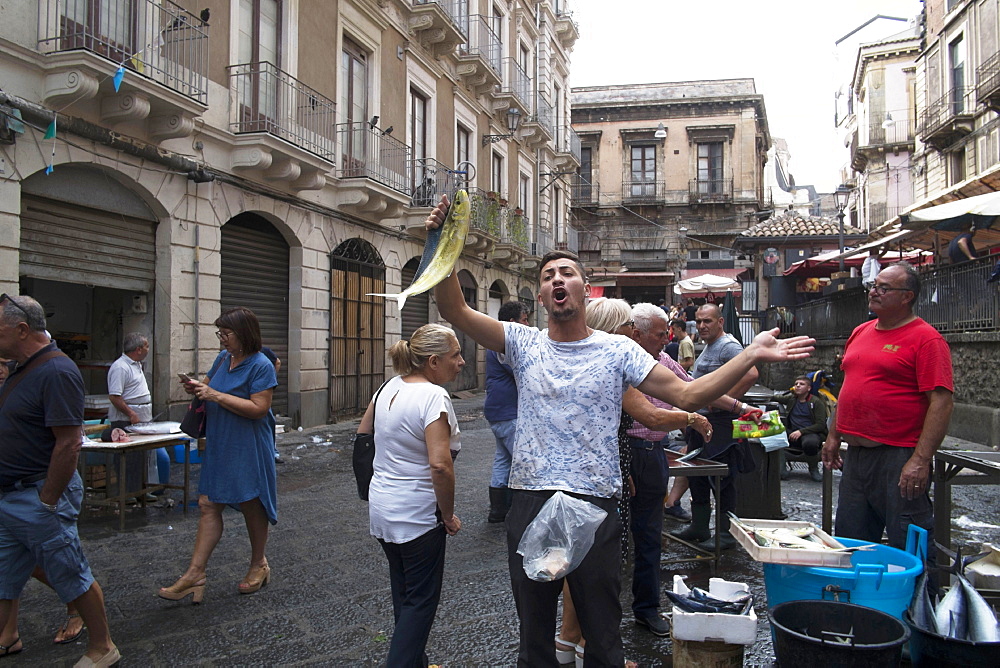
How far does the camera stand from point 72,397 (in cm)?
317

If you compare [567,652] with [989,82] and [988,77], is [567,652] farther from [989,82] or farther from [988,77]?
[988,77]

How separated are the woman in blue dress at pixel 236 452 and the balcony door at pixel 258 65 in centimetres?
669

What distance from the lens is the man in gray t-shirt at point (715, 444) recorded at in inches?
198

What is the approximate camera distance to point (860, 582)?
2926 mm

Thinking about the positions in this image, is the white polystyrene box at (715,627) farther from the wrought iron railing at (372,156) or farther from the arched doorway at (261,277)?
the wrought iron railing at (372,156)

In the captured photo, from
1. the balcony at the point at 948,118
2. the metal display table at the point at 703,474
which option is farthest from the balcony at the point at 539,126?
the metal display table at the point at 703,474

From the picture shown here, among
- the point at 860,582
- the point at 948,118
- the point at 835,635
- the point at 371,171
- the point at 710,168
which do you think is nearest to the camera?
the point at 835,635

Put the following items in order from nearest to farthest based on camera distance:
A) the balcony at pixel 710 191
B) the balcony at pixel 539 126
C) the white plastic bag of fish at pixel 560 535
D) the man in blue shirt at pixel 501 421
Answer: the white plastic bag of fish at pixel 560 535 < the man in blue shirt at pixel 501 421 < the balcony at pixel 539 126 < the balcony at pixel 710 191

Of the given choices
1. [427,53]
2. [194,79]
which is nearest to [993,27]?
[427,53]

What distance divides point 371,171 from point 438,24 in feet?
14.4

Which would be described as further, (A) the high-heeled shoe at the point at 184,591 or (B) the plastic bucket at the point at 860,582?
(A) the high-heeled shoe at the point at 184,591

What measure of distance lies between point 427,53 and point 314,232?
20.3ft

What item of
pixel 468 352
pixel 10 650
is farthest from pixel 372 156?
pixel 10 650

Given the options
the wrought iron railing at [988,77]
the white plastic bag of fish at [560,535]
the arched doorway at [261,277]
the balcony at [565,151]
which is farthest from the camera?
the balcony at [565,151]
